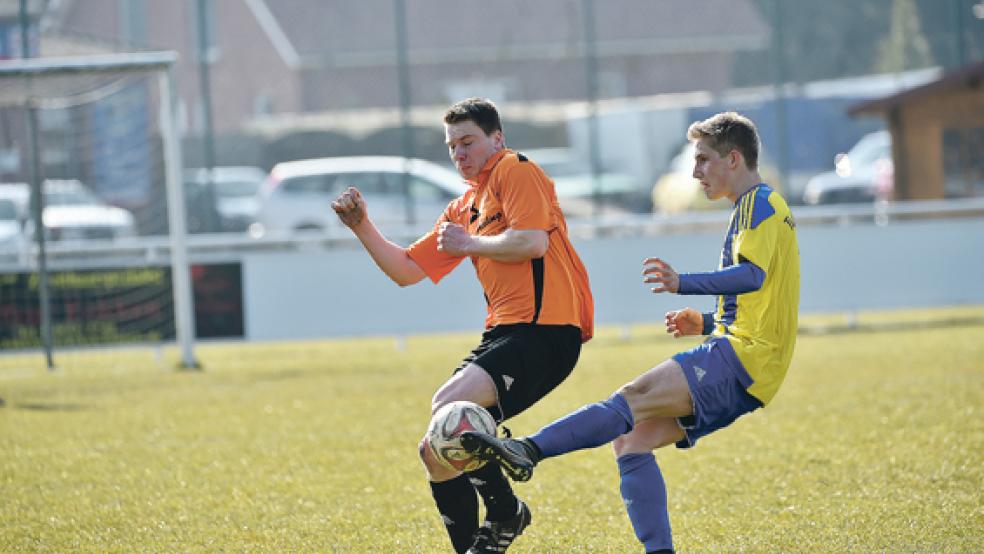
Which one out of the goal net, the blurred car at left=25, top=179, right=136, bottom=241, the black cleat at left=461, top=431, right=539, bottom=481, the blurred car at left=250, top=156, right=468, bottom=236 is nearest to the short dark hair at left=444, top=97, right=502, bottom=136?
the black cleat at left=461, top=431, right=539, bottom=481

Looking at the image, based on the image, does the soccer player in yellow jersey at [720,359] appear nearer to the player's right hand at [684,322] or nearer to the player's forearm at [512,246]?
the player's right hand at [684,322]

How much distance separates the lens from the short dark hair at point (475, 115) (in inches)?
221

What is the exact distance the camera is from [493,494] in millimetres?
5648

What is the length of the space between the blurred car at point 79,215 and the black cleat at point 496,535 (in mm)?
14299

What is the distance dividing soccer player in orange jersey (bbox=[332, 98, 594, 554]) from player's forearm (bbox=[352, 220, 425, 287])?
17 cm

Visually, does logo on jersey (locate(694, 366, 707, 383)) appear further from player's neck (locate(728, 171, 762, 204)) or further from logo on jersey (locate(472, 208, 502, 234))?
logo on jersey (locate(472, 208, 502, 234))

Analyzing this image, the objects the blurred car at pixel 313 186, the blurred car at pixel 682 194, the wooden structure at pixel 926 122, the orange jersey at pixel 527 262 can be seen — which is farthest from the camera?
the blurred car at pixel 682 194

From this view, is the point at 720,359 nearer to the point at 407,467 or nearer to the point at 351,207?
the point at 351,207

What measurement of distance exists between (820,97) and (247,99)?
1016 cm

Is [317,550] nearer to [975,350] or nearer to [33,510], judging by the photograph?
[33,510]

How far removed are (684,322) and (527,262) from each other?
66 cm

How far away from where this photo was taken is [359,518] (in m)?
6.80

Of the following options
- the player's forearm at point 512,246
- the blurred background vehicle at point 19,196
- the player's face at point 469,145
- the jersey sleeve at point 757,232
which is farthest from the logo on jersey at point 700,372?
the blurred background vehicle at point 19,196

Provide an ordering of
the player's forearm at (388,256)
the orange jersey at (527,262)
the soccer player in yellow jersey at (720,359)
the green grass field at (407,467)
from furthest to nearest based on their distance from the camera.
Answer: the green grass field at (407,467) < the player's forearm at (388,256) < the orange jersey at (527,262) < the soccer player in yellow jersey at (720,359)
